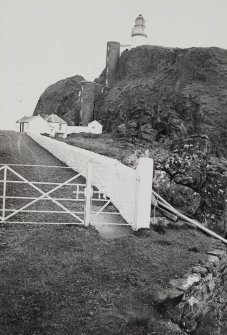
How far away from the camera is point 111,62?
272 ft

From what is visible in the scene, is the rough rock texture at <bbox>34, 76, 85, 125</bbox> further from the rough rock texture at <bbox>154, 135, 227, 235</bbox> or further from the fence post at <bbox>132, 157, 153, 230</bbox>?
the fence post at <bbox>132, 157, 153, 230</bbox>

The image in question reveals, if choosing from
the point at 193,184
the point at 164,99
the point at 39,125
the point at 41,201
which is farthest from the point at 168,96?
the point at 41,201

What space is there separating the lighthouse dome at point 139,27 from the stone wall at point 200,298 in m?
86.3

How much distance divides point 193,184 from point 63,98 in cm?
8585

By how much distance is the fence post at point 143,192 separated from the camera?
340 inches

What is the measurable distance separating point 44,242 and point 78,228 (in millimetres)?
1268

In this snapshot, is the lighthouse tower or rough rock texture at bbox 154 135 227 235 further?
the lighthouse tower

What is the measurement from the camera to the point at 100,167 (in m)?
12.7

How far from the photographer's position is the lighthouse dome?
3452 inches

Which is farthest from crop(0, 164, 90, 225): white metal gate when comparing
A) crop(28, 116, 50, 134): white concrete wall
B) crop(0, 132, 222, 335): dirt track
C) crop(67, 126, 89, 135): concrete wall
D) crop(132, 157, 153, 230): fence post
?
crop(28, 116, 50, 134): white concrete wall

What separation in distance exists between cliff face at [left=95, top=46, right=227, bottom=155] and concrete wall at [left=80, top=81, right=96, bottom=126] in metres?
1.63

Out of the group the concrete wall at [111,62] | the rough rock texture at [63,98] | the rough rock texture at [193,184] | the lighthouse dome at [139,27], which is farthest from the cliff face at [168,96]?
the rough rock texture at [193,184]

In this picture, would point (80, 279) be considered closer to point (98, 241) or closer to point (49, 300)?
point (49, 300)

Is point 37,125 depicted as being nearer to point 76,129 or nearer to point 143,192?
point 76,129
